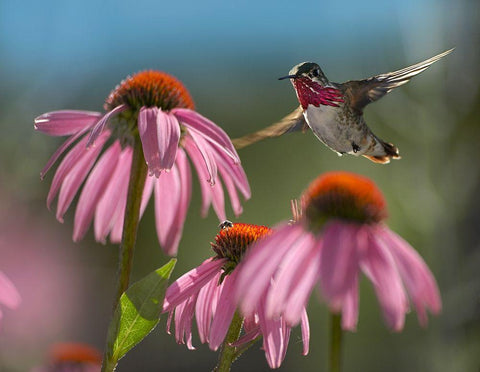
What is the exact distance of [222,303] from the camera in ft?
1.78

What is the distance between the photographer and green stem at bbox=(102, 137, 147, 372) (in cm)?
49

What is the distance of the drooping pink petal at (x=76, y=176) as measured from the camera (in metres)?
0.71

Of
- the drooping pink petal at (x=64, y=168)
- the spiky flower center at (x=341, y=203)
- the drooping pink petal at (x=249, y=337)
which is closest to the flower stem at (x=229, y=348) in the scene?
the drooping pink petal at (x=249, y=337)

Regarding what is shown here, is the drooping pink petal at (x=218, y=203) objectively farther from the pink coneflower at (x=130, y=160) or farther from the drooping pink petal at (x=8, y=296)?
the drooping pink petal at (x=8, y=296)

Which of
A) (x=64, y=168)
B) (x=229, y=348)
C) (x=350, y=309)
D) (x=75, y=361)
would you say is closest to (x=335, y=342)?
(x=350, y=309)

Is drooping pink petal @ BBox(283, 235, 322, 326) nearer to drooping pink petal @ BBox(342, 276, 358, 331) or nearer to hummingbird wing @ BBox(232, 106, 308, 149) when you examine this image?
drooping pink petal @ BBox(342, 276, 358, 331)

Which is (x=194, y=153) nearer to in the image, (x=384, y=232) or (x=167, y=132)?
(x=167, y=132)

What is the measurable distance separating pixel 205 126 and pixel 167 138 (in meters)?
0.05

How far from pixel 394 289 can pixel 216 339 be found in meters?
0.19

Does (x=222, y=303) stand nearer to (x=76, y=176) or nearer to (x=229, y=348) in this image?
(x=229, y=348)

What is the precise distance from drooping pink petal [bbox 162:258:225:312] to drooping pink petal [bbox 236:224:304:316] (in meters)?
0.12

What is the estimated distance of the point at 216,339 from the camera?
53 cm

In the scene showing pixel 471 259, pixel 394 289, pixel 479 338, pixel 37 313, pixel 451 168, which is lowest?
pixel 479 338

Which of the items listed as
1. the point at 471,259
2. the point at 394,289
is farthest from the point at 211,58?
the point at 394,289
